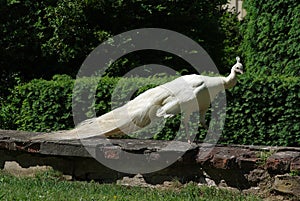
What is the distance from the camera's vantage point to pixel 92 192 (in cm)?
551

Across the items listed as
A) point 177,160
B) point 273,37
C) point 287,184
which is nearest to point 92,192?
point 177,160

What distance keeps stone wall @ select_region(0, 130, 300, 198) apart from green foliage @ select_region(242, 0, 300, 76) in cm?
403

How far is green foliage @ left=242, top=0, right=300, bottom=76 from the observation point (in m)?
9.47

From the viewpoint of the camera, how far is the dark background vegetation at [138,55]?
27.2 ft

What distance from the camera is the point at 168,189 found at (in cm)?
582

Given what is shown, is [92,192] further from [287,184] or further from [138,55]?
[138,55]

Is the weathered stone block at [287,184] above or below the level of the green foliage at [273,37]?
below

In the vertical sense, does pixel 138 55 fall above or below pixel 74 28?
below

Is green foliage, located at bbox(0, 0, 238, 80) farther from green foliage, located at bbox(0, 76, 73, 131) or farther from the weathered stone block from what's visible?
the weathered stone block

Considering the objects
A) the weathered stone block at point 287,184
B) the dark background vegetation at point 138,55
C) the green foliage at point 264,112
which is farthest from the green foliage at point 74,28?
the weathered stone block at point 287,184

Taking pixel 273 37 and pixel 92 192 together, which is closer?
pixel 92 192

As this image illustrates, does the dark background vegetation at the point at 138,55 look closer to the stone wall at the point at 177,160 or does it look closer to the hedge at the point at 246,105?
the hedge at the point at 246,105

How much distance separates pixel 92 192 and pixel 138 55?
19.3 feet

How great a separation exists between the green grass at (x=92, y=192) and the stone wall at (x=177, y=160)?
0.17 meters
